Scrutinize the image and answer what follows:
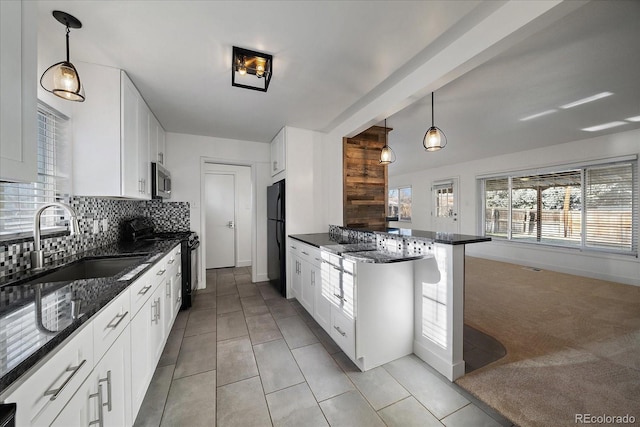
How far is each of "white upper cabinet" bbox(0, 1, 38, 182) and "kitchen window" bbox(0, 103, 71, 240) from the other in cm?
78

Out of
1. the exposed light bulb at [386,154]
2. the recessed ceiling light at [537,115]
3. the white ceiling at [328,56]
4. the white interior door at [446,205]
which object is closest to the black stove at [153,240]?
the white ceiling at [328,56]

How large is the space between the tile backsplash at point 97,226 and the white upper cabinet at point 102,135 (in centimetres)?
27

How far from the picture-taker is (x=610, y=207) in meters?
4.12

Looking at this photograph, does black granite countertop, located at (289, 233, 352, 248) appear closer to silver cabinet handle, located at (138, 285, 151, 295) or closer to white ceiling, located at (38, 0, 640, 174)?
silver cabinet handle, located at (138, 285, 151, 295)

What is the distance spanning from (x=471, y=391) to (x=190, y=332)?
8.29 feet

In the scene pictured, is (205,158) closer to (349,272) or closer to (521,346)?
(349,272)

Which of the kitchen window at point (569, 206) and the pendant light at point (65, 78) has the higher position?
the pendant light at point (65, 78)

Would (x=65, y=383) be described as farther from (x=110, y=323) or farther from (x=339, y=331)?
(x=339, y=331)

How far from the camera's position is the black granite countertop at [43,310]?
2.03 ft

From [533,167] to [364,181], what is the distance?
418 centimetres

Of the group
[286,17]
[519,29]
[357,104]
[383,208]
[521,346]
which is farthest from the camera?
[383,208]

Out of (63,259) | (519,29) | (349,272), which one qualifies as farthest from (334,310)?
(519,29)

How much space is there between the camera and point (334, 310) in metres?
2.18

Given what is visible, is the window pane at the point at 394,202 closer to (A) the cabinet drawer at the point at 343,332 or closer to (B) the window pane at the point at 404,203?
(B) the window pane at the point at 404,203
